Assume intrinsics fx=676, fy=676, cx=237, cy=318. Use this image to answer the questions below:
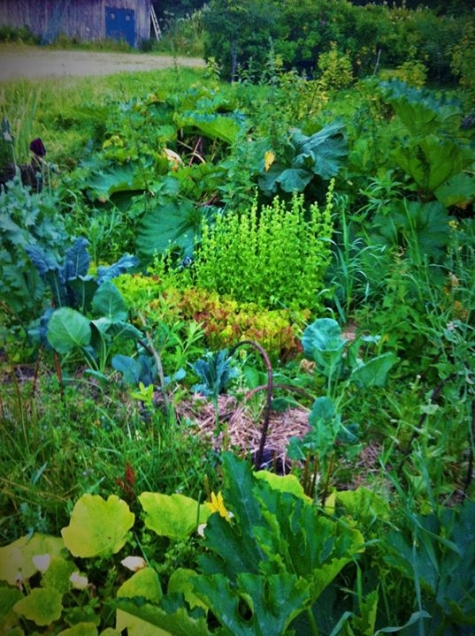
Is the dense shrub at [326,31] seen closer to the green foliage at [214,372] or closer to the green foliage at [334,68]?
the green foliage at [334,68]

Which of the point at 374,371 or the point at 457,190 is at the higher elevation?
the point at 457,190

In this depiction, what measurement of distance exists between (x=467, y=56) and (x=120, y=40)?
1.59m

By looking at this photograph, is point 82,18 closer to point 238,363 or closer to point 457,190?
point 238,363

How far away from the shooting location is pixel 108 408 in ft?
7.24

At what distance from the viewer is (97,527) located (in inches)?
64.7

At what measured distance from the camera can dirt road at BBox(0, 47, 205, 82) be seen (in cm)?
146

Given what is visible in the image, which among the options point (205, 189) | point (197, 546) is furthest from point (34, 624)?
point (205, 189)

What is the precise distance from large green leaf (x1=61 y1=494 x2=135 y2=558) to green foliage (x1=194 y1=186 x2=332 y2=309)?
4.64 ft

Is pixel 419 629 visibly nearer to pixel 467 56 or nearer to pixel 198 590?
pixel 198 590

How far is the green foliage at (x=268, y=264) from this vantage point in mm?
2955

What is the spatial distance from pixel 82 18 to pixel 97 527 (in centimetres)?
124

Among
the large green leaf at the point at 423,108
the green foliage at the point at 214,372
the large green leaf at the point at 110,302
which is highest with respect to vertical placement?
the large green leaf at the point at 423,108

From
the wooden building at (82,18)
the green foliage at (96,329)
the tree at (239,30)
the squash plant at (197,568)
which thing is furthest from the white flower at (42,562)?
the tree at (239,30)

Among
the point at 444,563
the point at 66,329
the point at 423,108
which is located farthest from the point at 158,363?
the point at 423,108
